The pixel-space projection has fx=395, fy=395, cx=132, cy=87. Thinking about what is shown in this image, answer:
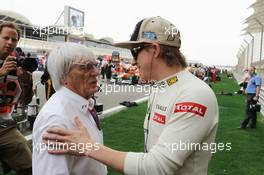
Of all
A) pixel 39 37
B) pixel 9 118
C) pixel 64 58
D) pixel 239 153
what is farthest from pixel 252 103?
pixel 39 37

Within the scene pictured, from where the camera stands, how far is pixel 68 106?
231 cm

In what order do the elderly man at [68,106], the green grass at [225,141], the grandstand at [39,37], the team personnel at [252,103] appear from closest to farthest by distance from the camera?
the elderly man at [68,106] < the green grass at [225,141] < the team personnel at [252,103] < the grandstand at [39,37]

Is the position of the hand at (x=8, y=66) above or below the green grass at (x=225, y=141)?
above

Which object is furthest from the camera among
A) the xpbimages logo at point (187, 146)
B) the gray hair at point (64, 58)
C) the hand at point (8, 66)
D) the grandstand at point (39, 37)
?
the grandstand at point (39, 37)

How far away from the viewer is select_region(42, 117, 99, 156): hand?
1930mm

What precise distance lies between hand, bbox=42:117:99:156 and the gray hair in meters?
0.47

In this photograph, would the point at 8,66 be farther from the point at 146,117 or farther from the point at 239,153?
the point at 239,153

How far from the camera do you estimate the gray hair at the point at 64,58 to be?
2377mm

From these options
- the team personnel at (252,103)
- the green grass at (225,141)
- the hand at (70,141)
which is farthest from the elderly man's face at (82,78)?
the team personnel at (252,103)

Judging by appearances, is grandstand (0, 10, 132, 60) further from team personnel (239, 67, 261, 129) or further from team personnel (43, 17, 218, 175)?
team personnel (43, 17, 218, 175)

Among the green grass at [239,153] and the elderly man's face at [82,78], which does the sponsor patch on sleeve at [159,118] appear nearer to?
the elderly man's face at [82,78]

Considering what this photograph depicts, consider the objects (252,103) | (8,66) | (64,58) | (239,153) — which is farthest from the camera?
(252,103)

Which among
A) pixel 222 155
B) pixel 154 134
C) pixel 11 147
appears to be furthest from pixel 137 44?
pixel 222 155

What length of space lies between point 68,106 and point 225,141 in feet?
23.9
